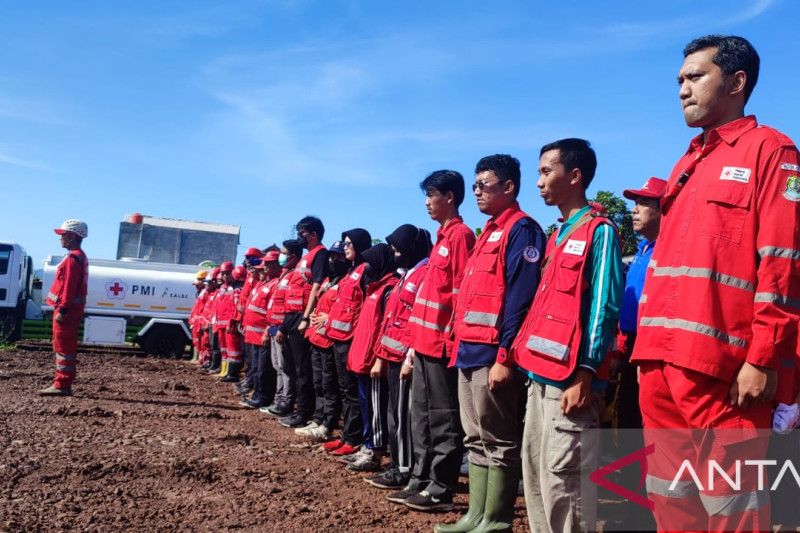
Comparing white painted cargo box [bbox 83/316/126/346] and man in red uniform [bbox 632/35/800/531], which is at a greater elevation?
man in red uniform [bbox 632/35/800/531]

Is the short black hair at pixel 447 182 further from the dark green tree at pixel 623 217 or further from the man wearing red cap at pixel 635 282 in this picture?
the dark green tree at pixel 623 217

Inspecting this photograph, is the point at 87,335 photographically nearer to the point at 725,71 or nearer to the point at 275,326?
the point at 275,326

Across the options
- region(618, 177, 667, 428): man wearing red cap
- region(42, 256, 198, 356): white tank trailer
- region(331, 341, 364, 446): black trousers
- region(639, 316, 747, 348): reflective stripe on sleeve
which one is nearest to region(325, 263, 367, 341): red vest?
region(331, 341, 364, 446): black trousers

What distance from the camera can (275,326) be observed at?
30.9ft

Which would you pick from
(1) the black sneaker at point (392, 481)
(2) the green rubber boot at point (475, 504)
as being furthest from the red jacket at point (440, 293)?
(1) the black sneaker at point (392, 481)

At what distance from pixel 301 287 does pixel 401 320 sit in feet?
11.1

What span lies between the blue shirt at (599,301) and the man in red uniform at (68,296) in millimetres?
8099

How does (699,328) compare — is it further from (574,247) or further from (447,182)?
(447,182)

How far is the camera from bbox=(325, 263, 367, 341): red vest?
6.70 m

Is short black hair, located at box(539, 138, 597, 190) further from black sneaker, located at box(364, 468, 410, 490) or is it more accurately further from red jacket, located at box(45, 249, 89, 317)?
red jacket, located at box(45, 249, 89, 317)

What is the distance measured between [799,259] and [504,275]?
73.8 inches

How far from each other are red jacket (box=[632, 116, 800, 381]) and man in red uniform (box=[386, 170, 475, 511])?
Answer: 2.27 metres

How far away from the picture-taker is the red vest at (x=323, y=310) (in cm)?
720

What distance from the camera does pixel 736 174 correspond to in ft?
7.68
